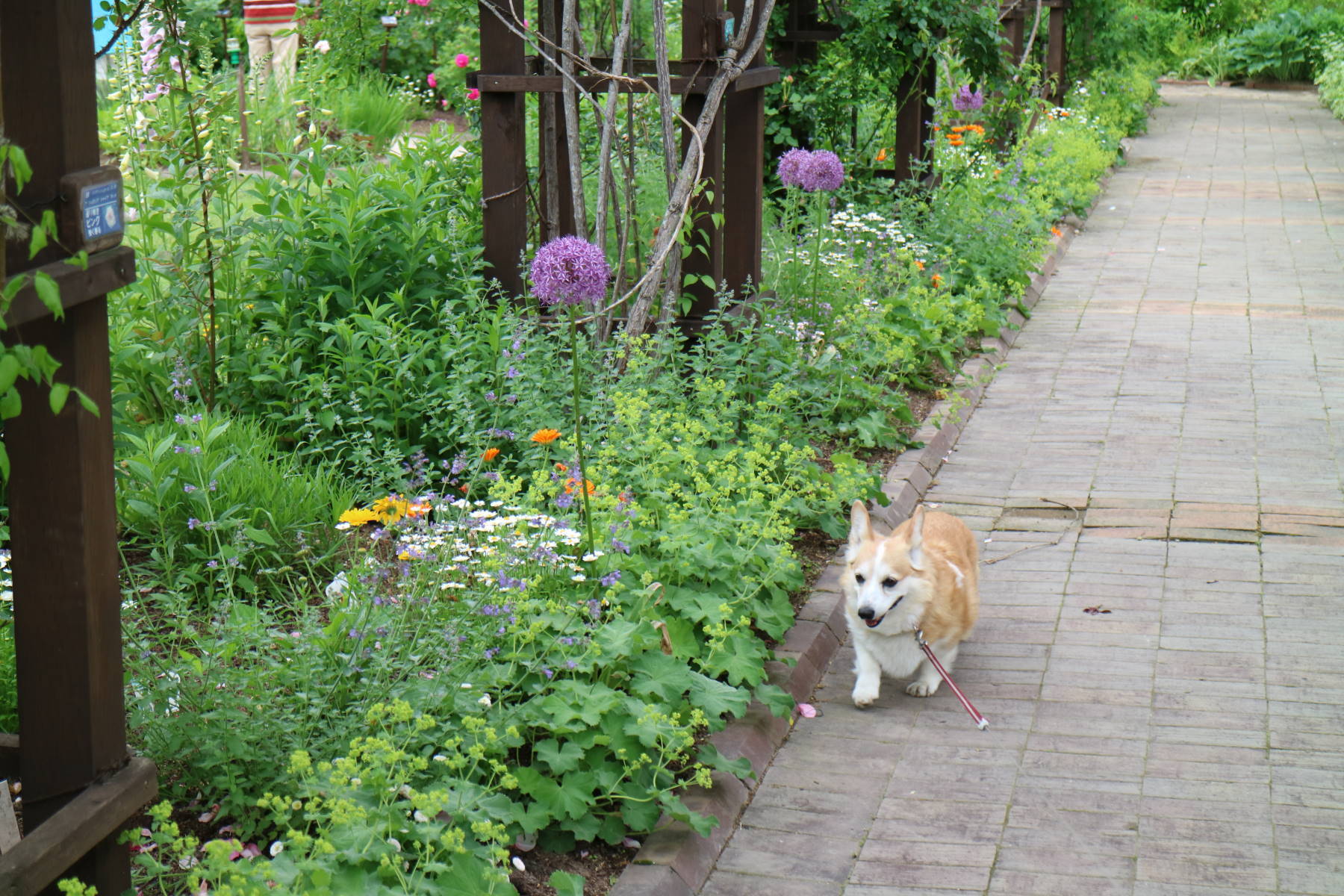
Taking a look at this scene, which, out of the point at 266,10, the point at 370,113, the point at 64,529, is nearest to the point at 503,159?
the point at 64,529

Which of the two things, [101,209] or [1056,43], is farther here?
[1056,43]

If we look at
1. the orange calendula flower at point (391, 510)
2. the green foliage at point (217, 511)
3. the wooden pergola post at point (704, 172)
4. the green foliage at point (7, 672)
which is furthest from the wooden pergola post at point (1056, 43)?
the green foliage at point (7, 672)

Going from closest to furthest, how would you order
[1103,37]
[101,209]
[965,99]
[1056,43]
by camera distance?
[101,209], [965,99], [1056,43], [1103,37]

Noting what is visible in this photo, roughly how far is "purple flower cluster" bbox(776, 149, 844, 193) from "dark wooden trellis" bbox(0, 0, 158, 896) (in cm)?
465

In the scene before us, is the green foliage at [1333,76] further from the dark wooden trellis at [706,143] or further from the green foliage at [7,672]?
the green foliage at [7,672]

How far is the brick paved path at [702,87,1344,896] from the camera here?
12.8 feet

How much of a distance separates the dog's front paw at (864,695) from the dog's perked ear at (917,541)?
1.52 feet

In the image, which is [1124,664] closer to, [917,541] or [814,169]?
[917,541]

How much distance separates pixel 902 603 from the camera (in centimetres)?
471

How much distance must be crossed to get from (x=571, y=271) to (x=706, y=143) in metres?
2.55

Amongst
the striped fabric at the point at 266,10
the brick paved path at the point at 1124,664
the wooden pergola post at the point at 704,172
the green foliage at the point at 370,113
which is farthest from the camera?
the striped fabric at the point at 266,10

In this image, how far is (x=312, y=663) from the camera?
3.72 m

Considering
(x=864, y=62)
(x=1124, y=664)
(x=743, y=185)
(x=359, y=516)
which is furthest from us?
(x=864, y=62)

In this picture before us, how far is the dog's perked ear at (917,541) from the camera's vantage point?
4656 millimetres
